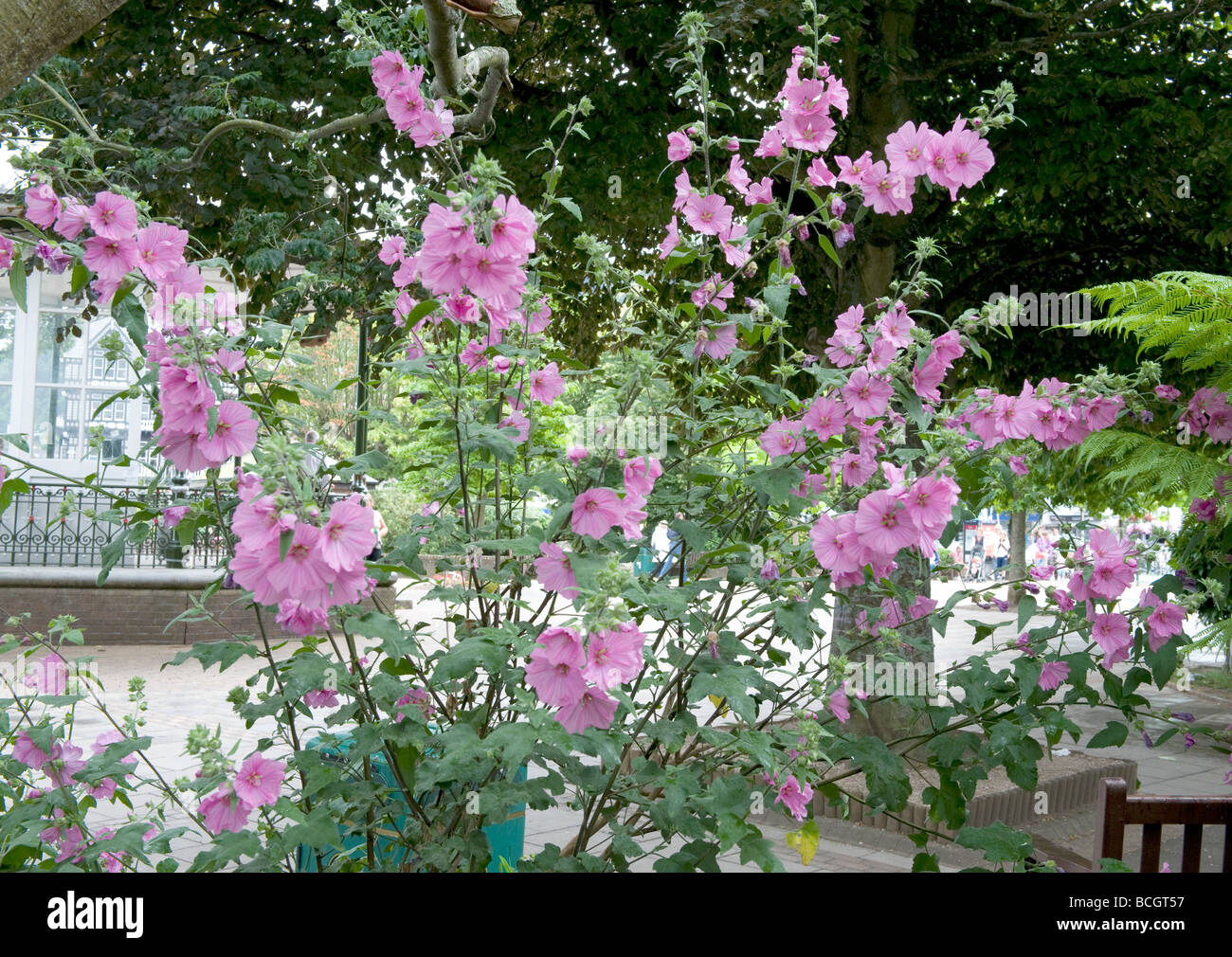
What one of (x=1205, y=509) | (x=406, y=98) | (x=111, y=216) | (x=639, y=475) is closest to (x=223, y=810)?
(x=639, y=475)

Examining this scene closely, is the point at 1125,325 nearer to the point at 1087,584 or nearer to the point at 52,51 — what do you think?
the point at 1087,584

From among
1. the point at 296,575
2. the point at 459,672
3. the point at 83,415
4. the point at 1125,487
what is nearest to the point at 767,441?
the point at 459,672

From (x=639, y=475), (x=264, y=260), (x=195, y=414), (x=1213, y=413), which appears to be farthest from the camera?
(x=264, y=260)

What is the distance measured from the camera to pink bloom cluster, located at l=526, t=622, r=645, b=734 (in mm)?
1597

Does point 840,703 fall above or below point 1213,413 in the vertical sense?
below

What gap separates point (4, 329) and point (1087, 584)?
1526cm

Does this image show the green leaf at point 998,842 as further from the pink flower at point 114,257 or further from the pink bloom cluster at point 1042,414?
the pink flower at point 114,257

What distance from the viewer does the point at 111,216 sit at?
1.92 metres

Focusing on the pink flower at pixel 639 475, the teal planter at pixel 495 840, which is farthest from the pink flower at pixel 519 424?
the teal planter at pixel 495 840

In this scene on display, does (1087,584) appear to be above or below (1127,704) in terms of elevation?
above

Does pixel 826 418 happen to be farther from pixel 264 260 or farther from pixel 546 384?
pixel 264 260

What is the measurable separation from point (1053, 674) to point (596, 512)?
4.36ft

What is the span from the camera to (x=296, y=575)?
1523 millimetres

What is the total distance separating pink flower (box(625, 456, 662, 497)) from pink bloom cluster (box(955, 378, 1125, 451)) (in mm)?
874
